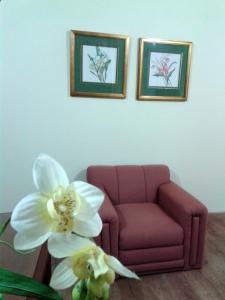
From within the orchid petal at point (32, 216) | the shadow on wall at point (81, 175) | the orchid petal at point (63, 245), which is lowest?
the shadow on wall at point (81, 175)

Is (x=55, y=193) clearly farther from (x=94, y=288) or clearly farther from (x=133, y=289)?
(x=133, y=289)

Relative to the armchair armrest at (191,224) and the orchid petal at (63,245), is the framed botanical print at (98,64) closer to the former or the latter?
the armchair armrest at (191,224)

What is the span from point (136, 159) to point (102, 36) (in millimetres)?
1281

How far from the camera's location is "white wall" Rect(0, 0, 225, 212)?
7.70 ft

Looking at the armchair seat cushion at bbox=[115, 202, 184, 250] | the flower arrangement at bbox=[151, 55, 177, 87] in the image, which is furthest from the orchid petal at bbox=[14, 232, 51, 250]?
the flower arrangement at bbox=[151, 55, 177, 87]

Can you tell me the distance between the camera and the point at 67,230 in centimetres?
40

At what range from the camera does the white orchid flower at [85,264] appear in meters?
0.38

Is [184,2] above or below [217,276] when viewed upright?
above

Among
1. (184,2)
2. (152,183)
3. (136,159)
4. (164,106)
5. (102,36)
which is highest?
(184,2)

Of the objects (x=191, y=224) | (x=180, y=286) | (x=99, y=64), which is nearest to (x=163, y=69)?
(x=99, y=64)

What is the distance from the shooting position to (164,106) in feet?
8.91

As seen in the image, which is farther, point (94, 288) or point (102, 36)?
point (102, 36)

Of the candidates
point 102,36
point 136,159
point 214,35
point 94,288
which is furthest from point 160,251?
point 214,35

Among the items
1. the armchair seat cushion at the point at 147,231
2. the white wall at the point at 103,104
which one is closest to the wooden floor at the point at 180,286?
the armchair seat cushion at the point at 147,231
